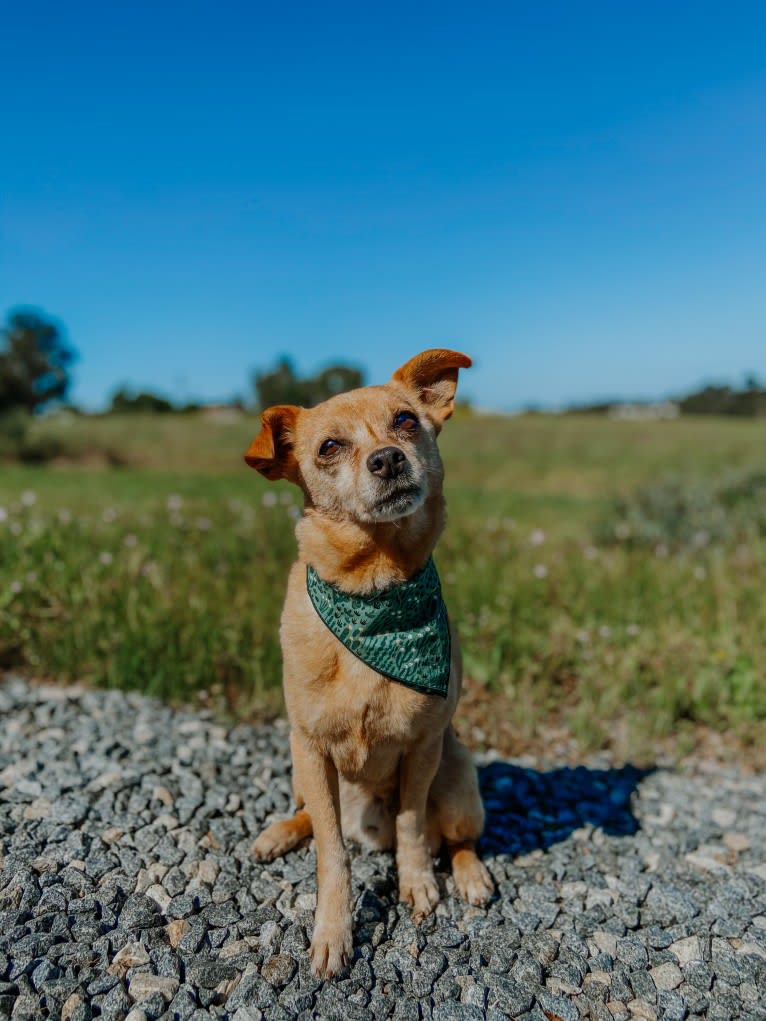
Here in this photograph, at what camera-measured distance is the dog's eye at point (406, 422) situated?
9.77 ft

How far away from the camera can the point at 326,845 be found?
2.97 meters

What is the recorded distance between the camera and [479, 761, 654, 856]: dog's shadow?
3824 mm

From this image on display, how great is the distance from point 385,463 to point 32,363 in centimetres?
4646

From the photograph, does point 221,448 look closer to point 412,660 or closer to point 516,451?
point 516,451

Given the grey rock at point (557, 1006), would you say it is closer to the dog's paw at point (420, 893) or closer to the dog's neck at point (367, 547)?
the dog's paw at point (420, 893)

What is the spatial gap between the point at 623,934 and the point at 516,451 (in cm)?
2535

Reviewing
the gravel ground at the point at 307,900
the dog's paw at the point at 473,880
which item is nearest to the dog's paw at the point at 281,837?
the gravel ground at the point at 307,900

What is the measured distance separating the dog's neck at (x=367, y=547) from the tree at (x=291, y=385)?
106 feet

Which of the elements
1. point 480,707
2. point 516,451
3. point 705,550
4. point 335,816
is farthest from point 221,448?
point 335,816

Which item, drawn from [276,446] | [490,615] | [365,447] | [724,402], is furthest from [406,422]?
[724,402]

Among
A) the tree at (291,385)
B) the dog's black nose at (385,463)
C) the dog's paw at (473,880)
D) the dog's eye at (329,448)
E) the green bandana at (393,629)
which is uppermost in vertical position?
the tree at (291,385)

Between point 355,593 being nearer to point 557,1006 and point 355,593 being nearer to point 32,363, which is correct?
point 557,1006

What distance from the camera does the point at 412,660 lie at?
287 cm

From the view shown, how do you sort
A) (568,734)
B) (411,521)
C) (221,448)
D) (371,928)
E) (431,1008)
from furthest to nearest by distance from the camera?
1. (221,448)
2. (568,734)
3. (371,928)
4. (411,521)
5. (431,1008)
